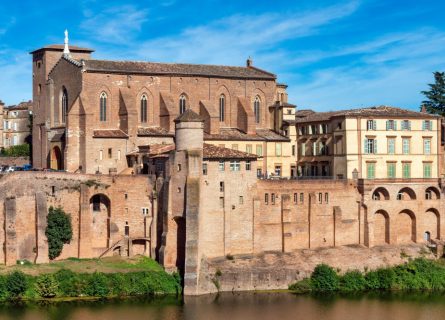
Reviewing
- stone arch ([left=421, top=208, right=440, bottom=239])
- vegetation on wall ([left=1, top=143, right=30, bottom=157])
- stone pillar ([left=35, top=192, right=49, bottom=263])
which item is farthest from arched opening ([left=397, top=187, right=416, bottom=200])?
vegetation on wall ([left=1, top=143, right=30, bottom=157])

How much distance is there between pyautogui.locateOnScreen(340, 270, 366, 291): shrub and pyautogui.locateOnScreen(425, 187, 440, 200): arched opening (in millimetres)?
10938

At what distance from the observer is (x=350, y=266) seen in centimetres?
6375

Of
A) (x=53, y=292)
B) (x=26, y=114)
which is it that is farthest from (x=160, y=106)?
(x=26, y=114)

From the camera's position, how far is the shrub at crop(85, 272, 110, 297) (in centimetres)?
5675

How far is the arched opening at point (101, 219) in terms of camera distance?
61875mm

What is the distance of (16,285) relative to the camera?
181 feet

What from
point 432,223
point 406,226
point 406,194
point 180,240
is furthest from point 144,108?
point 432,223

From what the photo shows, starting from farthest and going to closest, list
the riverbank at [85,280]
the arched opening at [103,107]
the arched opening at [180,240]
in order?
the arched opening at [103,107] → the arched opening at [180,240] → the riverbank at [85,280]

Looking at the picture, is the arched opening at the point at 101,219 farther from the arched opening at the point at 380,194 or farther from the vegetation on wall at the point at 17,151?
the vegetation on wall at the point at 17,151

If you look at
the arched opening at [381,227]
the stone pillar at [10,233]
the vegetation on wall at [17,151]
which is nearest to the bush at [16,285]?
the stone pillar at [10,233]

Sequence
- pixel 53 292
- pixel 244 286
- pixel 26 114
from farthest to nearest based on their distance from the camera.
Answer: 1. pixel 26 114
2. pixel 244 286
3. pixel 53 292

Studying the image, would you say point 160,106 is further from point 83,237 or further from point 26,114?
point 26,114

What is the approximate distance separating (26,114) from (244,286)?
44.9 metres

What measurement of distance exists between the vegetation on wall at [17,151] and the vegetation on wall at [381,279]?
110 ft
